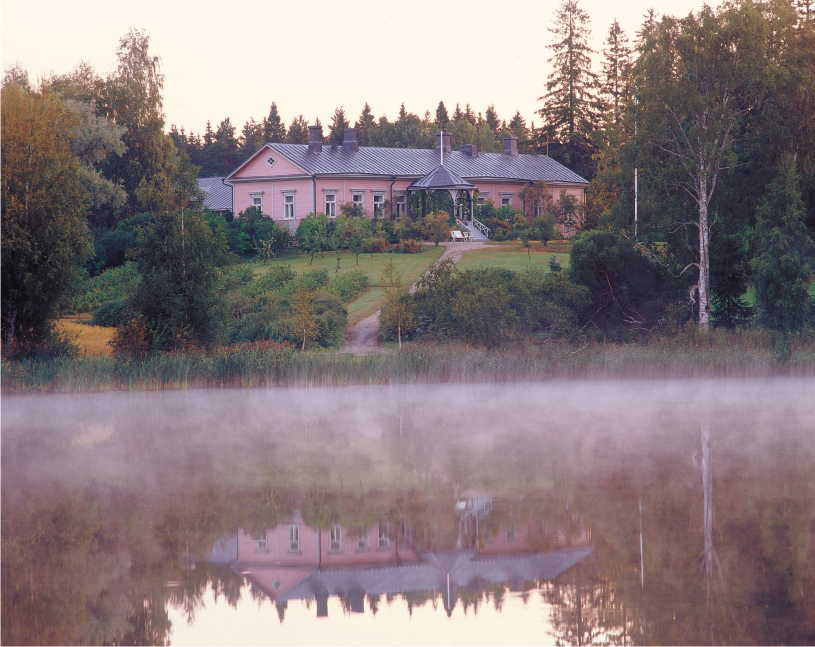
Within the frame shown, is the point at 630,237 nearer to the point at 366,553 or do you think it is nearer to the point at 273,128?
the point at 366,553

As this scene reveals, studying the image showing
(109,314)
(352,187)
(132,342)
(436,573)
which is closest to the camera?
(436,573)

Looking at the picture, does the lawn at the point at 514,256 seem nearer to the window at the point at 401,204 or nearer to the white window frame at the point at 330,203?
the window at the point at 401,204

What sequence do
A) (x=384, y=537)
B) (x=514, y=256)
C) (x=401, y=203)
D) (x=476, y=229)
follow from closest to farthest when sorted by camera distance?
1. (x=384, y=537)
2. (x=514, y=256)
3. (x=476, y=229)
4. (x=401, y=203)

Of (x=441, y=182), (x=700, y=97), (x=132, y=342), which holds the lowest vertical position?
(x=132, y=342)

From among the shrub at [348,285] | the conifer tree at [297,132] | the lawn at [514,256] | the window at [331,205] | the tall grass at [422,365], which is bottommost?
the tall grass at [422,365]

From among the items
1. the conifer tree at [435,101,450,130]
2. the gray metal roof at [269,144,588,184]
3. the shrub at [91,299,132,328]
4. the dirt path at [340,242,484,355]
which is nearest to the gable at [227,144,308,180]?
the gray metal roof at [269,144,588,184]

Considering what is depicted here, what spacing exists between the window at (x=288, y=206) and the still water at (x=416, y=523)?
31.2 metres

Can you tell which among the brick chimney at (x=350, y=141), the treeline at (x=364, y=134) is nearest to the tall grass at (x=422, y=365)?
the brick chimney at (x=350, y=141)

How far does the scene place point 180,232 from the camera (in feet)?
66.6

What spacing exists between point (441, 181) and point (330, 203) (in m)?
5.83

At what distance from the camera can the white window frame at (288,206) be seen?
47.5m

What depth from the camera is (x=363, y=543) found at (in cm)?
921

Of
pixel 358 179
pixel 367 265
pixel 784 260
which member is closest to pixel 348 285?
pixel 367 265

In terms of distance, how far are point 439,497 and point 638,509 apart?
2.34m
